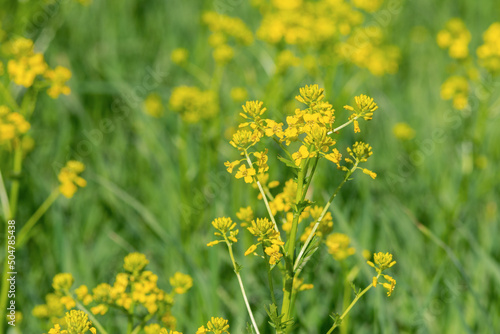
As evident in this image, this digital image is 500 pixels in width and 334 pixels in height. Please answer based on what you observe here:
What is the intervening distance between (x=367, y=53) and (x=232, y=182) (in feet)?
4.80

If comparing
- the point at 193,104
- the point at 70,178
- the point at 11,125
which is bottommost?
the point at 70,178

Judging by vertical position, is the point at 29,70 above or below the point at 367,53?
below

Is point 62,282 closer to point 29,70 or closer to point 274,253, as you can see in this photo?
point 274,253

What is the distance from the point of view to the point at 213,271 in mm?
2242

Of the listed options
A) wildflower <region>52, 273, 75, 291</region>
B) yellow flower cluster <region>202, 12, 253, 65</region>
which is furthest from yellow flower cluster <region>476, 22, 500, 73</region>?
wildflower <region>52, 273, 75, 291</region>

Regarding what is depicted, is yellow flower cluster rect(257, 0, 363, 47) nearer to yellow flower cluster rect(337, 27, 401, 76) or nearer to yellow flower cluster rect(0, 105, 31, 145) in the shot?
yellow flower cluster rect(337, 27, 401, 76)

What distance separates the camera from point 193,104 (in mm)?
3129

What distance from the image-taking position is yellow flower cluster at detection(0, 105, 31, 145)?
2.07 meters

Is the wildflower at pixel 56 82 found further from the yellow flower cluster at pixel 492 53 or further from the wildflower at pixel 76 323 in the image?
the yellow flower cluster at pixel 492 53

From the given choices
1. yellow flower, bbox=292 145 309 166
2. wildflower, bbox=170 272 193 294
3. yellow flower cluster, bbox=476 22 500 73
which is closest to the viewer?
yellow flower, bbox=292 145 309 166

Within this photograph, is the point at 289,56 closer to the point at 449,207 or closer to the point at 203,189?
the point at 203,189

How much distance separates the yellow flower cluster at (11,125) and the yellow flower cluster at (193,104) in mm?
1047

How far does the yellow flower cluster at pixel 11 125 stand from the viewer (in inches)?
81.4

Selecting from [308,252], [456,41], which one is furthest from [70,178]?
[456,41]
